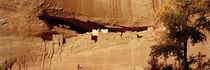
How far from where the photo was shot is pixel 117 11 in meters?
8.24

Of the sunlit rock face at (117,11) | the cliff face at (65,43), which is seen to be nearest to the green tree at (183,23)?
the cliff face at (65,43)

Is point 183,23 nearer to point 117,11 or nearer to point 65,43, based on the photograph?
point 117,11

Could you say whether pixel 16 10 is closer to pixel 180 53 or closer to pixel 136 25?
pixel 136 25

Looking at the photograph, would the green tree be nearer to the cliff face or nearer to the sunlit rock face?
the cliff face

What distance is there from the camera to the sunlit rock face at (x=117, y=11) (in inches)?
310

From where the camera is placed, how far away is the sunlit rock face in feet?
25.8

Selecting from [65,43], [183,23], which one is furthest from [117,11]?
[183,23]

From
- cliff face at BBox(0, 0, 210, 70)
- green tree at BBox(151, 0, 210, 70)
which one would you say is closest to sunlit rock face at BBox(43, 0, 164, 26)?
cliff face at BBox(0, 0, 210, 70)

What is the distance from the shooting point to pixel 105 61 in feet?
22.9

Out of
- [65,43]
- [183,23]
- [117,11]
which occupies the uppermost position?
[183,23]

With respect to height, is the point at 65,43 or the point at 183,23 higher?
the point at 183,23

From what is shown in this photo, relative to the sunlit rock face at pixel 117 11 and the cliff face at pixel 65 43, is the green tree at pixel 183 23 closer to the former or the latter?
the cliff face at pixel 65 43

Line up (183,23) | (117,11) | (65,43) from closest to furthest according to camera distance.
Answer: (183,23)
(65,43)
(117,11)

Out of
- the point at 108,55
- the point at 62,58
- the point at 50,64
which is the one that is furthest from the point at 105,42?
the point at 50,64
